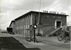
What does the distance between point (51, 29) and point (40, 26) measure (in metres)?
2.63

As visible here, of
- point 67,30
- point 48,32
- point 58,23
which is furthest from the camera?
point 58,23

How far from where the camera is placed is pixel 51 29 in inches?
955

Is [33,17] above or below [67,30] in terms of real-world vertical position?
above

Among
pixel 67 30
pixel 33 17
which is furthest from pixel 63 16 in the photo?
pixel 67 30

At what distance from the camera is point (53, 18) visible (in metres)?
26.5

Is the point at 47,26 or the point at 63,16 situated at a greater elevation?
the point at 63,16

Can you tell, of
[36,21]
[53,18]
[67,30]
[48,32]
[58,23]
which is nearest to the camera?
[67,30]

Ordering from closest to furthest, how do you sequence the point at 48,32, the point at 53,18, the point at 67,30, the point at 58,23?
the point at 67,30 → the point at 48,32 → the point at 53,18 → the point at 58,23

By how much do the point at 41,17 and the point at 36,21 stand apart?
1.56 m

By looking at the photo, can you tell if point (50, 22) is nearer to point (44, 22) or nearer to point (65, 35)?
point (44, 22)

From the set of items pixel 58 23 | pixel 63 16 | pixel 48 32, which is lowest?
pixel 48 32

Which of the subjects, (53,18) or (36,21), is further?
(53,18)

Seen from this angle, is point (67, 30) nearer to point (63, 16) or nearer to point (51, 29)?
point (51, 29)

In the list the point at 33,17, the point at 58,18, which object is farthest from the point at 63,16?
the point at 33,17
